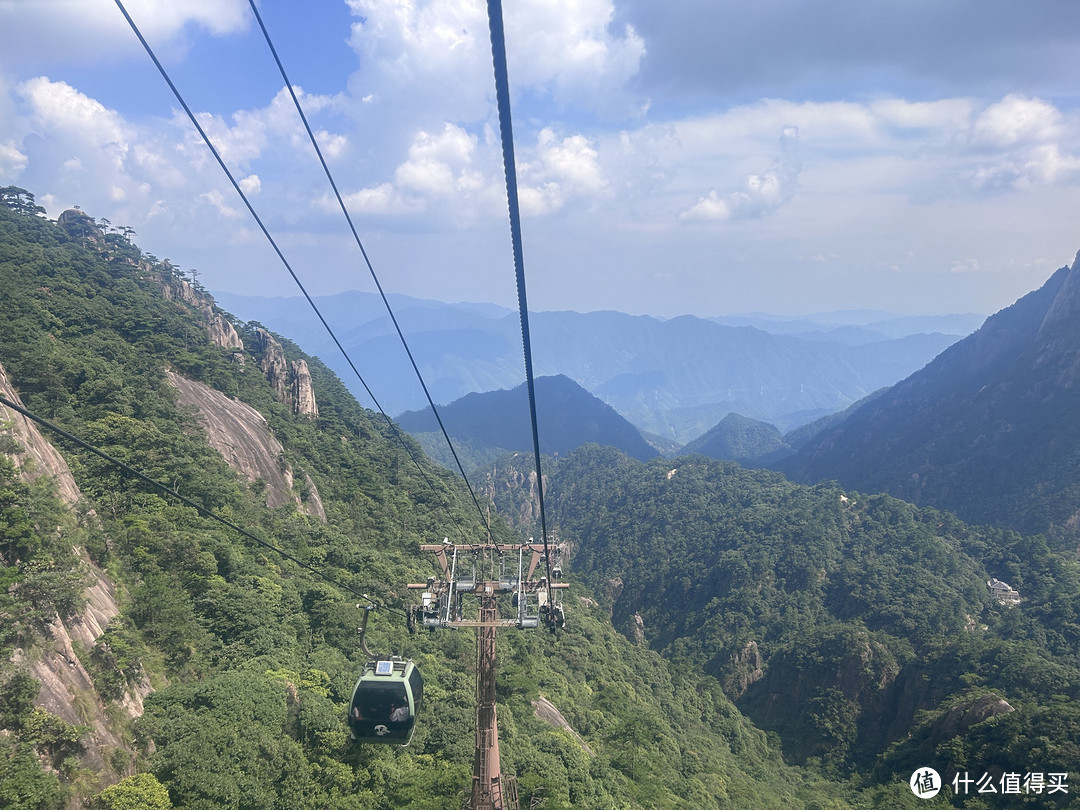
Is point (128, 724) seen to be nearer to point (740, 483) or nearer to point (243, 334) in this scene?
point (243, 334)

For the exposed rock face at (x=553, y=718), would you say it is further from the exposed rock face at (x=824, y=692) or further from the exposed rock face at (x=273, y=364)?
the exposed rock face at (x=273, y=364)

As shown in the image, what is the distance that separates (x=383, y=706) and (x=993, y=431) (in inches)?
6355

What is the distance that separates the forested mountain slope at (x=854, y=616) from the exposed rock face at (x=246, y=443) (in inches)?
2256

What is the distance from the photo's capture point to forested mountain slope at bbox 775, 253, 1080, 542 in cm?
11806

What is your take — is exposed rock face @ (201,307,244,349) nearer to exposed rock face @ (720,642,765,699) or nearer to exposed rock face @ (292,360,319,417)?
exposed rock face @ (292,360,319,417)

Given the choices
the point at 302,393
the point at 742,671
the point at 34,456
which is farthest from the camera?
the point at 742,671

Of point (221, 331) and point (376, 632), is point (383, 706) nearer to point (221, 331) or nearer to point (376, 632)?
point (376, 632)

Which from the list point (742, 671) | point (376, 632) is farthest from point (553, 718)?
point (742, 671)

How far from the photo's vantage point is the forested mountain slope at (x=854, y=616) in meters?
54.6

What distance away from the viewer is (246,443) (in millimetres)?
53688

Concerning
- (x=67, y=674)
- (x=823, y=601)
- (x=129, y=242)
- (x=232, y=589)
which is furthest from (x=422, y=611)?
(x=129, y=242)

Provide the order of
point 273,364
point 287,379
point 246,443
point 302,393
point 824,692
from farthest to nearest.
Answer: point 273,364, point 287,379, point 302,393, point 824,692, point 246,443

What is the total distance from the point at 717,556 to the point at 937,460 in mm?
68332

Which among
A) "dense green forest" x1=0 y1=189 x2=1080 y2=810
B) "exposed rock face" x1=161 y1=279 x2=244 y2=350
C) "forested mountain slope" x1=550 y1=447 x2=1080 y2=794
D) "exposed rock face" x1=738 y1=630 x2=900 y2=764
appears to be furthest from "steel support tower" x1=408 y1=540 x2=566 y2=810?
"exposed rock face" x1=161 y1=279 x2=244 y2=350
